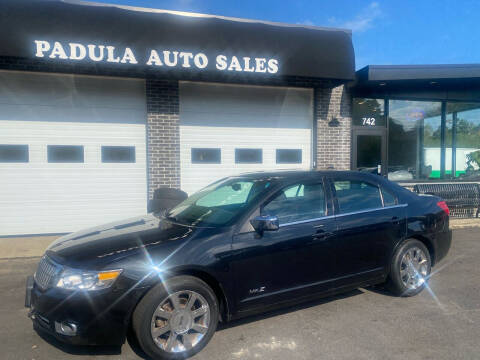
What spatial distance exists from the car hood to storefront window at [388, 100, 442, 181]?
877 cm

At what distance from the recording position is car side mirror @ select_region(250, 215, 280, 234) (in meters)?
3.29

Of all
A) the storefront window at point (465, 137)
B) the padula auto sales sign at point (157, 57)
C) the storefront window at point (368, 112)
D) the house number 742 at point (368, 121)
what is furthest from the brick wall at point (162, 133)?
the storefront window at point (465, 137)

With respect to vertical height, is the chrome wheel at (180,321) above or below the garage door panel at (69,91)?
below

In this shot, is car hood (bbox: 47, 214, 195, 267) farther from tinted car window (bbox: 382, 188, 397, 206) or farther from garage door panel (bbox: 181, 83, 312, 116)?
garage door panel (bbox: 181, 83, 312, 116)

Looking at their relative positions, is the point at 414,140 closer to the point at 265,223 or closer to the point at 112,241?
the point at 265,223

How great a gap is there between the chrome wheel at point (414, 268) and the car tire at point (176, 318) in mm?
2478

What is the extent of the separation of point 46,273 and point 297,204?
97.3 inches

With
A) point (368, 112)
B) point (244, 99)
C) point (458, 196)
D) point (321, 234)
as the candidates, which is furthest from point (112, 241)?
point (458, 196)

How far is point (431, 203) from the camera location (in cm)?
472

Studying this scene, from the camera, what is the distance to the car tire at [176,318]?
2.88 meters

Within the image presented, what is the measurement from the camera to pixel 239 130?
9258 millimetres

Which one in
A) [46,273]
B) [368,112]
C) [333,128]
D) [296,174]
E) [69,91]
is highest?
[69,91]

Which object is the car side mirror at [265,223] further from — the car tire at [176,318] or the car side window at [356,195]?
the car side window at [356,195]

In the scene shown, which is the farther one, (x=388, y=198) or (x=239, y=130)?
(x=239, y=130)
